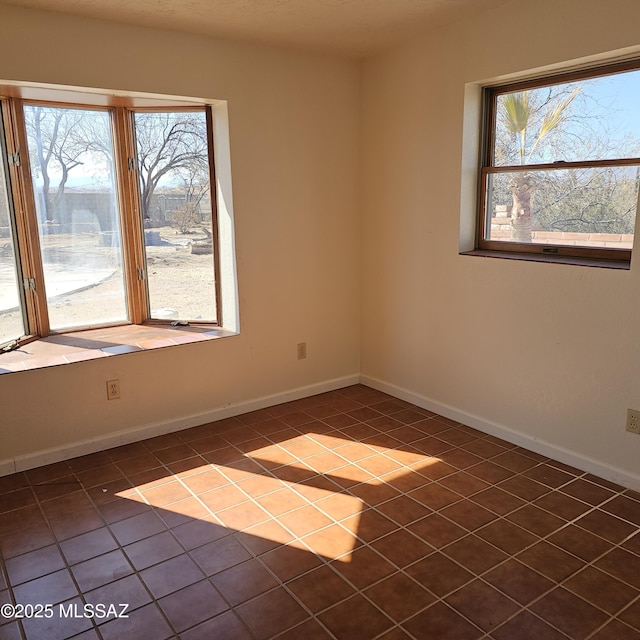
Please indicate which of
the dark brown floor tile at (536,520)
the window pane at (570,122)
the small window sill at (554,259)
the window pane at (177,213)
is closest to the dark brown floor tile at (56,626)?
the dark brown floor tile at (536,520)

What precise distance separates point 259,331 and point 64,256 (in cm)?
127

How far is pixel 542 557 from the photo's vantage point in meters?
2.20

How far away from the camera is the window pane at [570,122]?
263 centimetres

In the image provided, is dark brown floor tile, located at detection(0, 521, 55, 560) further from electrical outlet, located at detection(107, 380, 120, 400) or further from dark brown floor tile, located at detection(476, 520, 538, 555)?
dark brown floor tile, located at detection(476, 520, 538, 555)

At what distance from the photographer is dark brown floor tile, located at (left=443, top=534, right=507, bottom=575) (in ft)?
7.07

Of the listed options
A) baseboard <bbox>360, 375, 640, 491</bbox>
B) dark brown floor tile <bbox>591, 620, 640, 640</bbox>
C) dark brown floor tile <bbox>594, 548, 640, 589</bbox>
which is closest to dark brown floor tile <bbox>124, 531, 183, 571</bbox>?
dark brown floor tile <bbox>591, 620, 640, 640</bbox>

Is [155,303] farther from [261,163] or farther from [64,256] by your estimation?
[261,163]

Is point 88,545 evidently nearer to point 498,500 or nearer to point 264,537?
point 264,537

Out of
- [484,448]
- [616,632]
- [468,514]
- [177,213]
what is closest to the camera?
[616,632]

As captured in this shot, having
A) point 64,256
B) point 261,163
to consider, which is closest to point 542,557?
point 261,163

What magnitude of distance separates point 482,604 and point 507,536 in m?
0.44

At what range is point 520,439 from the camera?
3158 millimetres

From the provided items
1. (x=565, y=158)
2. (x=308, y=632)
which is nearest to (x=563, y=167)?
(x=565, y=158)

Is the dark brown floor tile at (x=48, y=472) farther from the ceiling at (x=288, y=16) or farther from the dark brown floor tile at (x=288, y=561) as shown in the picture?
the ceiling at (x=288, y=16)
